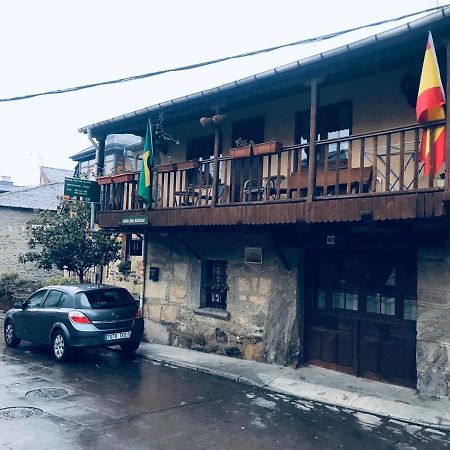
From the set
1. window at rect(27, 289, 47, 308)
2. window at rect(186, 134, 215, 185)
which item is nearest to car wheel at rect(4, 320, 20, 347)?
window at rect(27, 289, 47, 308)

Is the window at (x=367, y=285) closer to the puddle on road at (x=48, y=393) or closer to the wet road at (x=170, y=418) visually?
the wet road at (x=170, y=418)

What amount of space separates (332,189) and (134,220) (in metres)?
4.41

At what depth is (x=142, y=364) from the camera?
964 cm

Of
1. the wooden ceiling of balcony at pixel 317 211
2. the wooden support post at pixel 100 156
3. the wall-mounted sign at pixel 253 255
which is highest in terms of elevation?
the wooden support post at pixel 100 156

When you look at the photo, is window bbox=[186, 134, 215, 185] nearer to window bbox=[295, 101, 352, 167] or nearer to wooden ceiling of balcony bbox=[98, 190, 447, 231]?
wooden ceiling of balcony bbox=[98, 190, 447, 231]

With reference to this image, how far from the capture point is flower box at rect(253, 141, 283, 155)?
27.1 feet

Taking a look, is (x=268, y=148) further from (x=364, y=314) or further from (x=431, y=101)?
(x=364, y=314)

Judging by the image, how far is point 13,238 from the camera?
72.7ft

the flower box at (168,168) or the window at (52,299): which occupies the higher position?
the flower box at (168,168)

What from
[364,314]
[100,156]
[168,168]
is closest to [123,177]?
[168,168]

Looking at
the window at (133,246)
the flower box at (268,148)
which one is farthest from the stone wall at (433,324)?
the window at (133,246)

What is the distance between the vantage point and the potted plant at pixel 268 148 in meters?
8.27

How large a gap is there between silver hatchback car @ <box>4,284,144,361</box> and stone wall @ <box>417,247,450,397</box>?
5533mm

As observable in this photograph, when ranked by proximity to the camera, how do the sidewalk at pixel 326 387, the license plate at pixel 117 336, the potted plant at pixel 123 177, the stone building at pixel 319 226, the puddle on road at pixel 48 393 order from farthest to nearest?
the potted plant at pixel 123 177 → the license plate at pixel 117 336 → the stone building at pixel 319 226 → the puddle on road at pixel 48 393 → the sidewalk at pixel 326 387
